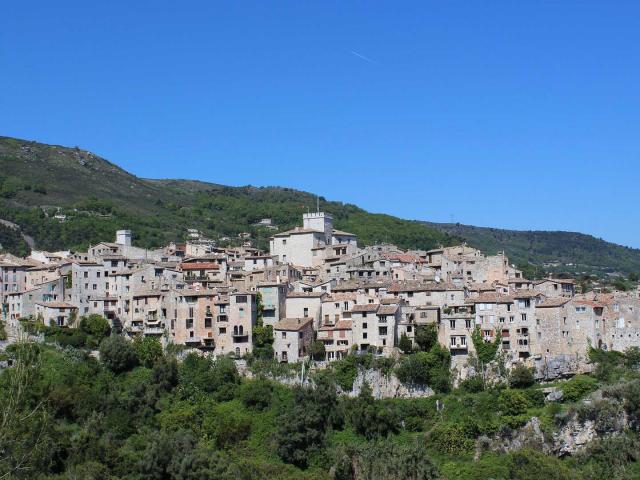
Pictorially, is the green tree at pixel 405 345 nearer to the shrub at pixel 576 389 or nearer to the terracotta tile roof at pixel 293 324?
the terracotta tile roof at pixel 293 324

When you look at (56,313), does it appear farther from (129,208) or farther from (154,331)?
(129,208)

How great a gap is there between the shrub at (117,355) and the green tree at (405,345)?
1872 cm

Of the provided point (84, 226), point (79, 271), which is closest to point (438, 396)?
point (79, 271)

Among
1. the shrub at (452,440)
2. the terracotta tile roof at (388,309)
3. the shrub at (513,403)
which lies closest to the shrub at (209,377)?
the terracotta tile roof at (388,309)

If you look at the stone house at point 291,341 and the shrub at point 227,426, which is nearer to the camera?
the shrub at point 227,426

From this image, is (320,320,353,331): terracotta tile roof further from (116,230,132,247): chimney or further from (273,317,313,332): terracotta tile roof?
(116,230,132,247): chimney

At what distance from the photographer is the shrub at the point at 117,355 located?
63.4 m

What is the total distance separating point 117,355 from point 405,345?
1999 centimetres

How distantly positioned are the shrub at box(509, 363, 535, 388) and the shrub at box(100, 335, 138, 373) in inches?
1026

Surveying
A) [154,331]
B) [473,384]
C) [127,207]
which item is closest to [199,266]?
[154,331]

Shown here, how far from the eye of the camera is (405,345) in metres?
61.4

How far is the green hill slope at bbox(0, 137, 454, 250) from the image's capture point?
122 m

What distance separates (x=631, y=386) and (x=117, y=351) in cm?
3426

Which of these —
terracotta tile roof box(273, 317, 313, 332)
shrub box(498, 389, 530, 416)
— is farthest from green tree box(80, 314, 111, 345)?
shrub box(498, 389, 530, 416)
